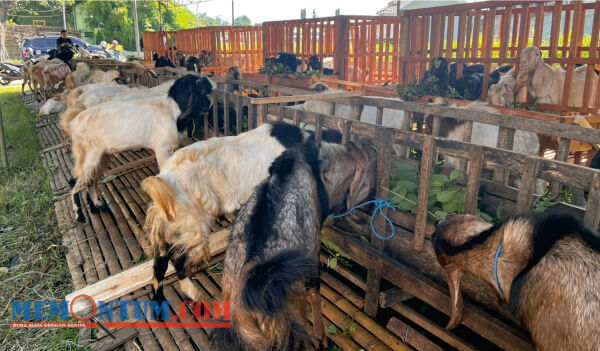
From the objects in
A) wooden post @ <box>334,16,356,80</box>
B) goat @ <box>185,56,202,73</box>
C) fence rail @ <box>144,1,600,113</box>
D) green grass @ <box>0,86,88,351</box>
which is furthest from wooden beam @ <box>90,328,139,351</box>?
goat @ <box>185,56,202,73</box>

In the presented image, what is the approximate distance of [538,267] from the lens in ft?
6.67

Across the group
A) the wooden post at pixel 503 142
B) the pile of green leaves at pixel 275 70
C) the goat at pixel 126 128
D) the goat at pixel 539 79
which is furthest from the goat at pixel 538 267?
the pile of green leaves at pixel 275 70

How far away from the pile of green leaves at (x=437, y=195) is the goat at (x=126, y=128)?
3.39 metres

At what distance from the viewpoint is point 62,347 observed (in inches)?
127

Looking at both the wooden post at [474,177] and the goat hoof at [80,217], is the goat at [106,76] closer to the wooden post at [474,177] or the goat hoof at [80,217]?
the goat hoof at [80,217]

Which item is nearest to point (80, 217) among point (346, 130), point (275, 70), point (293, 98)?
point (293, 98)

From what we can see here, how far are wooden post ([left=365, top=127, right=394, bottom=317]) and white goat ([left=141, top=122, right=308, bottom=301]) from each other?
801 mm

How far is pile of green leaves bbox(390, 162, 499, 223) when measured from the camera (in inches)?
117

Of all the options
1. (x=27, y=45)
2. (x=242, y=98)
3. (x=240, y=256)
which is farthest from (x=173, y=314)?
(x=27, y=45)

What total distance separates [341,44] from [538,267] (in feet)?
29.8

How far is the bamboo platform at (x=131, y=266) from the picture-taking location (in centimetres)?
308

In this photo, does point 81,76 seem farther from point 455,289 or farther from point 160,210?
point 455,289

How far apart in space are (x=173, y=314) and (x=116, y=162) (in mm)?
5008

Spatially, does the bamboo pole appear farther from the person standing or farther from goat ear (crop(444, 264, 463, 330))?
the person standing
